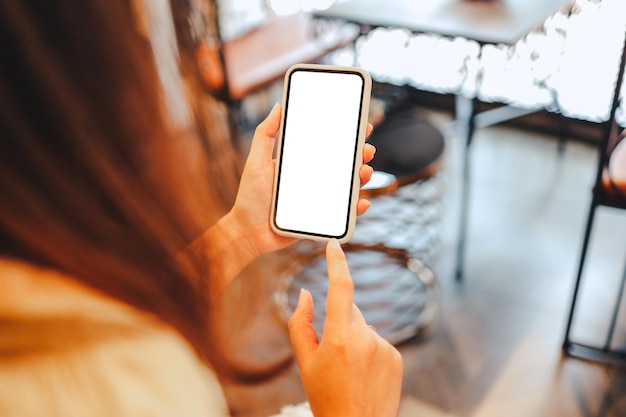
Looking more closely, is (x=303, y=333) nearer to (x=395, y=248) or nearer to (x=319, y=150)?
(x=319, y=150)

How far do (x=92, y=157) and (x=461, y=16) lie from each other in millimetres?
1406

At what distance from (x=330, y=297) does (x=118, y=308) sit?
222 millimetres

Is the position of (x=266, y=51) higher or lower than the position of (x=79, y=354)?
higher

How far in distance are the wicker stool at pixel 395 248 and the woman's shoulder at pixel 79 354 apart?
868 millimetres

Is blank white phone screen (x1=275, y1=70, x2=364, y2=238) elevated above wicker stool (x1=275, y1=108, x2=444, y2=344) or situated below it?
above

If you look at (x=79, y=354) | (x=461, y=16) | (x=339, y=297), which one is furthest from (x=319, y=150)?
(x=461, y=16)

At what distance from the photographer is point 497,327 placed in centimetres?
156

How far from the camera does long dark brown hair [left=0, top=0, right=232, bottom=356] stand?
0.33 meters

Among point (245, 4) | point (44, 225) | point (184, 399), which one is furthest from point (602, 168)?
point (245, 4)

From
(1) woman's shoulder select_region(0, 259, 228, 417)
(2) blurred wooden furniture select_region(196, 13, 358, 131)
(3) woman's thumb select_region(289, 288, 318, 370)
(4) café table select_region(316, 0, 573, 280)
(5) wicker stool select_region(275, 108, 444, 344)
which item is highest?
(4) café table select_region(316, 0, 573, 280)

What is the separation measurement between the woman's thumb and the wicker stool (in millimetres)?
703

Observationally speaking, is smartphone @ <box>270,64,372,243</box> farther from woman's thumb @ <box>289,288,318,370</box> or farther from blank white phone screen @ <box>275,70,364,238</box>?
woman's thumb @ <box>289,288,318,370</box>

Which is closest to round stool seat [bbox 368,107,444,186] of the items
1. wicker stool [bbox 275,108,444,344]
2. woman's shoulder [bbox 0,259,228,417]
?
wicker stool [bbox 275,108,444,344]

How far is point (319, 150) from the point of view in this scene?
780 mm
